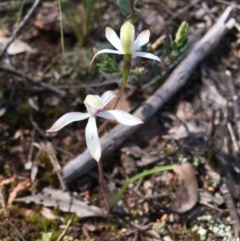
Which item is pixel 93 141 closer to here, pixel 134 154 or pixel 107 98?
pixel 107 98

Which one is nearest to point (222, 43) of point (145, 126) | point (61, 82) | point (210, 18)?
point (210, 18)

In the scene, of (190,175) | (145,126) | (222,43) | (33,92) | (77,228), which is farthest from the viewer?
(222,43)

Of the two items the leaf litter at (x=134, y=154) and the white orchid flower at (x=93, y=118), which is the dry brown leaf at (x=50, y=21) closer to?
the leaf litter at (x=134, y=154)

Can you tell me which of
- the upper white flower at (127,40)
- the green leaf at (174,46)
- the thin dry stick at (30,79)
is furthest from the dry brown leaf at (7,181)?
the green leaf at (174,46)

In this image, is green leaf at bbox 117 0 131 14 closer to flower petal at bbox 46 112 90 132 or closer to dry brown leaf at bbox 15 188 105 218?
flower petal at bbox 46 112 90 132

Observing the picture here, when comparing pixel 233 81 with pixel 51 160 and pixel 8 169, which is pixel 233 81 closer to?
pixel 51 160

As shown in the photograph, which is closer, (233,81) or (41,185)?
(41,185)
